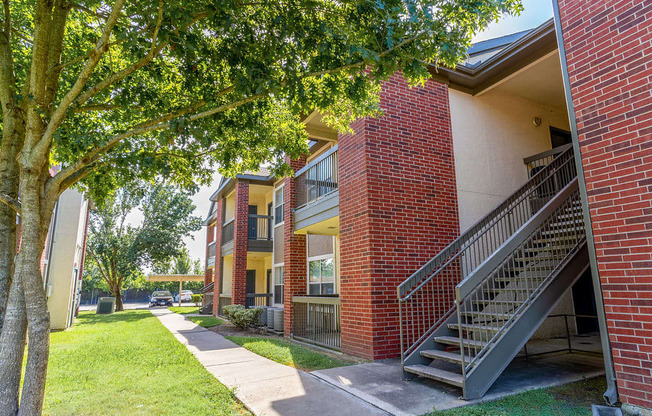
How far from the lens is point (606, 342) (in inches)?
166

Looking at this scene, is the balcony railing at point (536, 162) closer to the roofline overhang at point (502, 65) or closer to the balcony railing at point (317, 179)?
the roofline overhang at point (502, 65)

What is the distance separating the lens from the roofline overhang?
7613mm

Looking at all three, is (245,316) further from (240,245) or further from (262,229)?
(262,229)

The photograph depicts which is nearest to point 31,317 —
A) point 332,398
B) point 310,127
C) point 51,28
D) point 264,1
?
point 51,28

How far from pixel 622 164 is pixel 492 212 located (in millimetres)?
3211

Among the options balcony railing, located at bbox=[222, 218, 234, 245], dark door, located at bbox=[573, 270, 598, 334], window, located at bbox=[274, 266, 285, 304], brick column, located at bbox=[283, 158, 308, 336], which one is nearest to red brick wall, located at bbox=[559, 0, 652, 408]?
dark door, located at bbox=[573, 270, 598, 334]

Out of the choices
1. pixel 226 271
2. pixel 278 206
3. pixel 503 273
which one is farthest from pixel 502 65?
pixel 226 271

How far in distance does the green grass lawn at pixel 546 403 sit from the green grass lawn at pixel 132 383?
2.82 meters

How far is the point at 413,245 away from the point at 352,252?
4.12 feet

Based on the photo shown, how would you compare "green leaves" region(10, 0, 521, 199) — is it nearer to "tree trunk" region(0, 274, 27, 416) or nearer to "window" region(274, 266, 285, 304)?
"tree trunk" region(0, 274, 27, 416)

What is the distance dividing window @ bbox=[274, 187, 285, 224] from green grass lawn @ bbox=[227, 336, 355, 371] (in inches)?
253

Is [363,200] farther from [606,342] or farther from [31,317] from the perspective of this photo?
[31,317]

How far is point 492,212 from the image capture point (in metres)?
7.24

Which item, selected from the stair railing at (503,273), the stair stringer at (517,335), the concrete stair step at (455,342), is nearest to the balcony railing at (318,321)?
the concrete stair step at (455,342)
